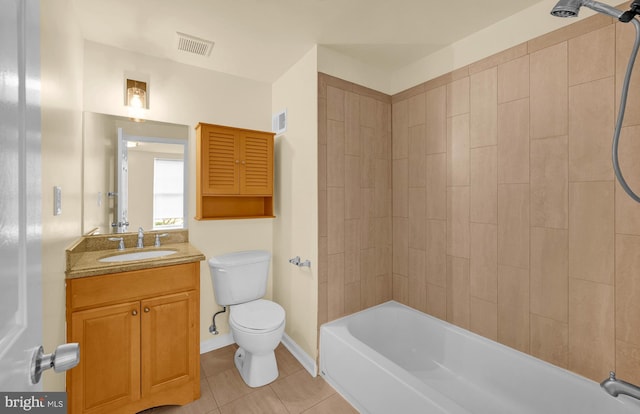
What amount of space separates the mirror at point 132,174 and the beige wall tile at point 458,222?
212 centimetres

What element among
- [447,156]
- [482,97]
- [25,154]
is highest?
[482,97]

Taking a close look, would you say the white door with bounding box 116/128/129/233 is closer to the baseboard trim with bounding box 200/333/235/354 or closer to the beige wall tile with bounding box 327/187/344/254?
the baseboard trim with bounding box 200/333/235/354

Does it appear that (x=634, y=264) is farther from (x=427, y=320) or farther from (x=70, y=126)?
(x=70, y=126)

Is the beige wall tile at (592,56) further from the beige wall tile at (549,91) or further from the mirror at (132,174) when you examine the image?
the mirror at (132,174)

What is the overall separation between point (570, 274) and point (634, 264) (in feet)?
0.83

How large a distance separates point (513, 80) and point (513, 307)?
143cm

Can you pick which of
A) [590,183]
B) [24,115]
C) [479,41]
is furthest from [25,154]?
[479,41]

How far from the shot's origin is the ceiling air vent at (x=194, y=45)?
6.40 ft

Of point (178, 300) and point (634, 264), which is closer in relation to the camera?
point (634, 264)

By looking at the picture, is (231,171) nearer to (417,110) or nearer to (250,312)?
(250,312)

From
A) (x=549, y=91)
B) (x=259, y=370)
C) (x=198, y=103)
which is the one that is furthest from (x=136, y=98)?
(x=549, y=91)

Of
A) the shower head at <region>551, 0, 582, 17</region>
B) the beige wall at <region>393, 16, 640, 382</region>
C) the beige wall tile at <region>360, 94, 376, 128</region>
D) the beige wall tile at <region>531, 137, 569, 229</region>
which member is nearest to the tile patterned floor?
the beige wall at <region>393, 16, 640, 382</region>

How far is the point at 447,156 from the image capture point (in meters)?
2.07

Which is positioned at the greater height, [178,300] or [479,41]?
[479,41]
